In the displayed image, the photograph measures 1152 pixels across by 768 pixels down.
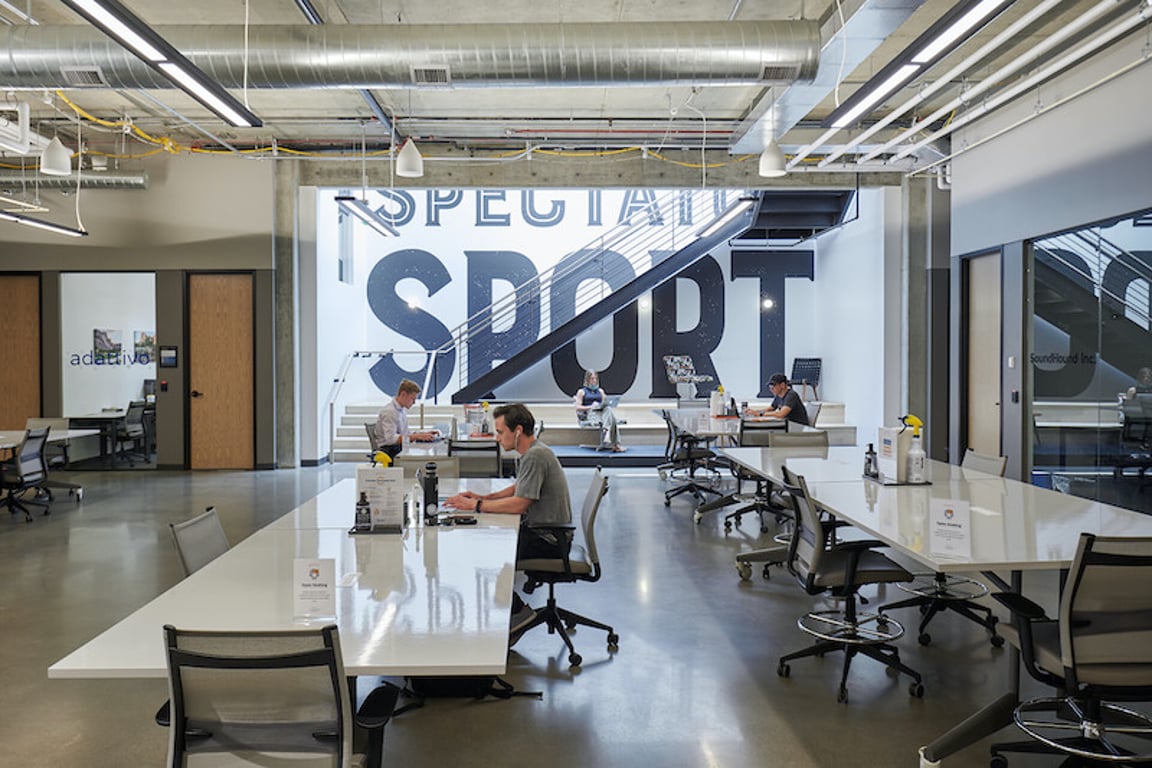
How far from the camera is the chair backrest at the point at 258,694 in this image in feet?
6.25

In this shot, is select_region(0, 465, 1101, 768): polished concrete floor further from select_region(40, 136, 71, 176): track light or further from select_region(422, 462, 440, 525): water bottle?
select_region(40, 136, 71, 176): track light

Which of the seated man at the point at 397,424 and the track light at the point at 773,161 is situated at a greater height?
the track light at the point at 773,161

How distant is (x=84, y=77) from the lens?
6.06 meters

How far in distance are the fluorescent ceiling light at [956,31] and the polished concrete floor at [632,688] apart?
3.13m

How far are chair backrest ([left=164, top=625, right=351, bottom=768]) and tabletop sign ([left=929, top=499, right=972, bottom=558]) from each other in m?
2.24

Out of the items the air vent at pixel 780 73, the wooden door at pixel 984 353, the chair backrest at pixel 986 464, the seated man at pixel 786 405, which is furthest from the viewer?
the wooden door at pixel 984 353

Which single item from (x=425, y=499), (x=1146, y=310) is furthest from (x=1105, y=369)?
(x=425, y=499)

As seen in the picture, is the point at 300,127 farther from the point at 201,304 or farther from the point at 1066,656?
the point at 1066,656

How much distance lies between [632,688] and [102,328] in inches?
459

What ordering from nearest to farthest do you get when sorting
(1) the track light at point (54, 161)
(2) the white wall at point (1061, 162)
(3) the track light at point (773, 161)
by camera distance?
(2) the white wall at point (1061, 162) < (3) the track light at point (773, 161) < (1) the track light at point (54, 161)

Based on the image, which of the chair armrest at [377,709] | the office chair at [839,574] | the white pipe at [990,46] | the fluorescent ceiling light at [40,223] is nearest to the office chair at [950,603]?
the office chair at [839,574]

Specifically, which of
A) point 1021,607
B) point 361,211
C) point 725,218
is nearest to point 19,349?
point 361,211

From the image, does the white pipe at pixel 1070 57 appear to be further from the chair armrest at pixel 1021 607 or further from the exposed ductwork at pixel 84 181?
the exposed ductwork at pixel 84 181

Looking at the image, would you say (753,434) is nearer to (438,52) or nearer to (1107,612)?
(438,52)
